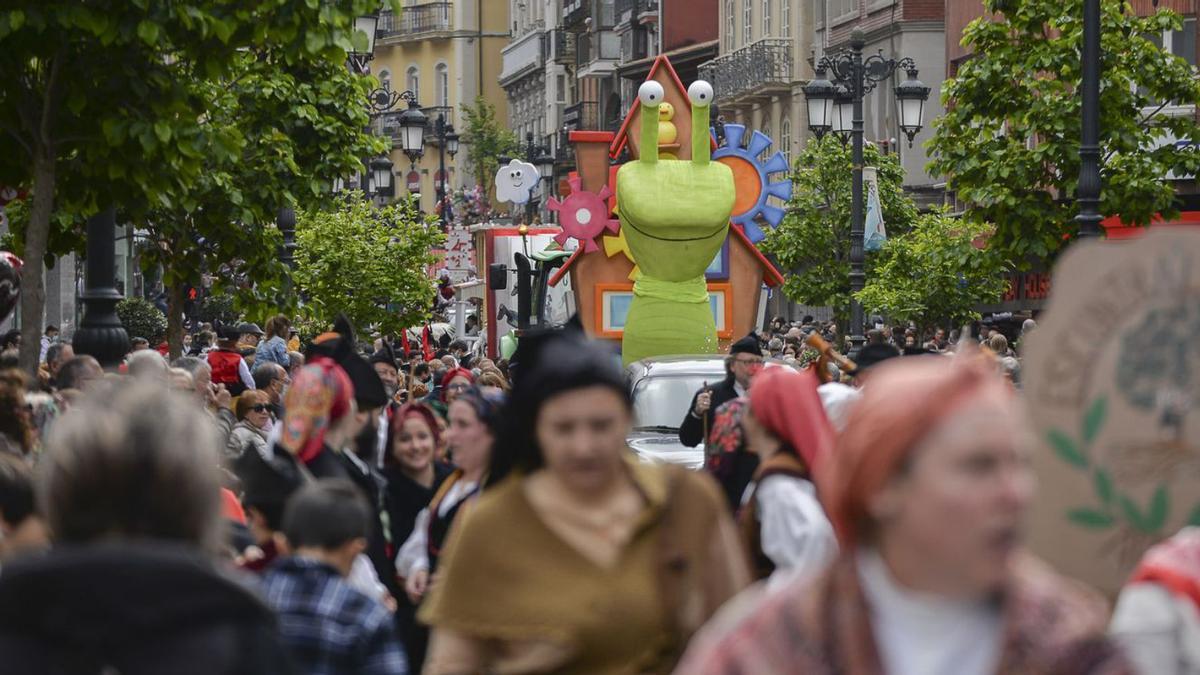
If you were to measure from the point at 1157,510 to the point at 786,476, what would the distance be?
1961mm

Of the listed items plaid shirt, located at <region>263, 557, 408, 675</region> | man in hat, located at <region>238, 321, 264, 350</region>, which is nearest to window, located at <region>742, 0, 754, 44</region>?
man in hat, located at <region>238, 321, 264, 350</region>

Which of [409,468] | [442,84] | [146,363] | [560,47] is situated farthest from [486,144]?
[409,468]

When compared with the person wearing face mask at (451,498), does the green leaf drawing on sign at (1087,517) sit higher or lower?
higher

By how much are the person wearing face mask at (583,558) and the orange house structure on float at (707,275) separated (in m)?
17.7

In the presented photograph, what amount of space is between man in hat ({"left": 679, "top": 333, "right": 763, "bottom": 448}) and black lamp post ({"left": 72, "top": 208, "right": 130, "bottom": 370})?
374 cm

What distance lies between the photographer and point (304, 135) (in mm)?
21922

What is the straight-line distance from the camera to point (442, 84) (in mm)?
116188

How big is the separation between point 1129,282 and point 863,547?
168 cm

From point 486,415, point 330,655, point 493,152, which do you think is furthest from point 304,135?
point 493,152

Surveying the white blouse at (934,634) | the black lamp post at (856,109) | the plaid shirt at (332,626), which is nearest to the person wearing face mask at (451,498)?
the plaid shirt at (332,626)

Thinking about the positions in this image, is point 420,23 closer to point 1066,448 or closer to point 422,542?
point 422,542

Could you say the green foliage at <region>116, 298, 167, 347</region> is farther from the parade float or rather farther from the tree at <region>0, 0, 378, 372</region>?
the tree at <region>0, 0, 378, 372</region>

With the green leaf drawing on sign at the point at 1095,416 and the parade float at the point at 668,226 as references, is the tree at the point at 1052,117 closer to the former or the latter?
the parade float at the point at 668,226

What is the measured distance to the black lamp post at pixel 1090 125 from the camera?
1678 cm
